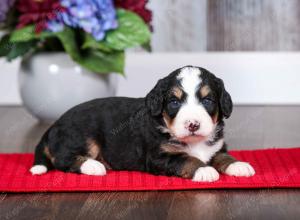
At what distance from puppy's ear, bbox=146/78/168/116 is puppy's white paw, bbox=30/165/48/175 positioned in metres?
0.44

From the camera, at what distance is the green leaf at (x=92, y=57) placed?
3480mm

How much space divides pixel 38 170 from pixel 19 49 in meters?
1.12

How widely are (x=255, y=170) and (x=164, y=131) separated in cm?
36

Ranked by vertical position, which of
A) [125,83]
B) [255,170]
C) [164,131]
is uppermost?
[164,131]

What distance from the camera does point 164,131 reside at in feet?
8.23

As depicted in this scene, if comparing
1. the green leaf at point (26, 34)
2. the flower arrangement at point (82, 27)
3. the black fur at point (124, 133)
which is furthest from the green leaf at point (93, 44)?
the black fur at point (124, 133)

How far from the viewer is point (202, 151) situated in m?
2.54

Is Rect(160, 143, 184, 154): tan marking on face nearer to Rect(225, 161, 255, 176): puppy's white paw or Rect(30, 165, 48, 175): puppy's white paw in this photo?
Rect(225, 161, 255, 176): puppy's white paw

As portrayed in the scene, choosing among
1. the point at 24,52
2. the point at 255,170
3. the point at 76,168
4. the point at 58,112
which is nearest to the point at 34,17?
the point at 24,52

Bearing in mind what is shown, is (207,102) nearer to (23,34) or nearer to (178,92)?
(178,92)

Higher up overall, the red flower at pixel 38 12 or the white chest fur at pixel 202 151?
the red flower at pixel 38 12

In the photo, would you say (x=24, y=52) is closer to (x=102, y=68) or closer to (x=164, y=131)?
(x=102, y=68)

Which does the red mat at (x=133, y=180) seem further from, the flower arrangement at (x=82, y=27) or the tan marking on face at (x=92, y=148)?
the flower arrangement at (x=82, y=27)

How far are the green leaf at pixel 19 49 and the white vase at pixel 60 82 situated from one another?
0.26 feet
